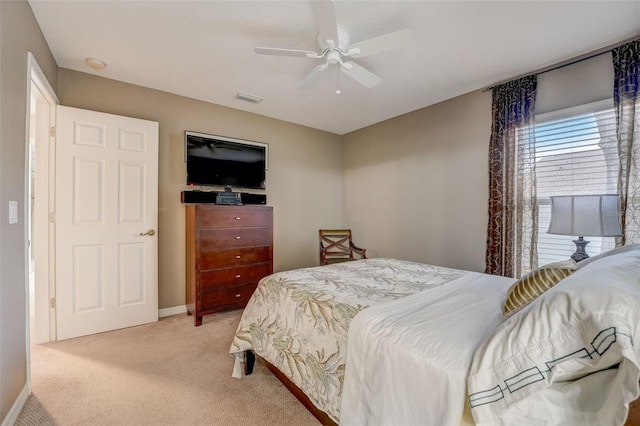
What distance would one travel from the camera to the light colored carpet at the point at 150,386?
163 centimetres

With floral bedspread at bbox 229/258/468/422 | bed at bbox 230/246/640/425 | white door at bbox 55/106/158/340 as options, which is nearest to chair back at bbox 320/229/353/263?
floral bedspread at bbox 229/258/468/422

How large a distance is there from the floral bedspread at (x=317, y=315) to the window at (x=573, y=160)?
1191 millimetres

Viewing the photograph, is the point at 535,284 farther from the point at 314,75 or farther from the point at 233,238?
the point at 233,238

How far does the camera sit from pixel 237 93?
10.8 ft

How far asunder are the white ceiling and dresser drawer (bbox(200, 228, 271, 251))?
1628 millimetres

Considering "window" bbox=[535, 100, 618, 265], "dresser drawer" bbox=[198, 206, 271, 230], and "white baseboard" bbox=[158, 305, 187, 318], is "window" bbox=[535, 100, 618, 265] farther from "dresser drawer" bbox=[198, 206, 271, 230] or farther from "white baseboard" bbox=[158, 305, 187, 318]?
"white baseboard" bbox=[158, 305, 187, 318]

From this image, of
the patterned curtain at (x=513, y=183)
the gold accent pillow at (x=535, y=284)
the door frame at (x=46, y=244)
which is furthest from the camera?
the patterned curtain at (x=513, y=183)

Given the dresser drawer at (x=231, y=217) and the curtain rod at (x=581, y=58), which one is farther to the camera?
the dresser drawer at (x=231, y=217)

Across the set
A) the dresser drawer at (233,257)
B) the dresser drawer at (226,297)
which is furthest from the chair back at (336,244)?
the dresser drawer at (226,297)

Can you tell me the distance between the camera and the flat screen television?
3369 millimetres

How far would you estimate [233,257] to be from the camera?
319 cm

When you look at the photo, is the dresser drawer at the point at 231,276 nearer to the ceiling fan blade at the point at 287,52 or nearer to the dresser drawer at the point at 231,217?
the dresser drawer at the point at 231,217

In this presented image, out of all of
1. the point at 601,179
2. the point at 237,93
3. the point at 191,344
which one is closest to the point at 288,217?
the point at 237,93

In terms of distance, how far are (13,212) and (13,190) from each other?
0.43 feet
